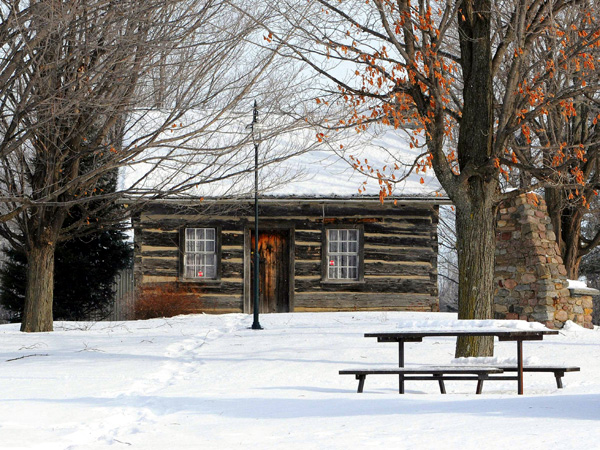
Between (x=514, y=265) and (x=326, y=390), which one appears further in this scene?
(x=514, y=265)

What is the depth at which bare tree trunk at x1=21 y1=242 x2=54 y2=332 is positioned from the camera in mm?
14516

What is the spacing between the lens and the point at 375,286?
67.7 ft

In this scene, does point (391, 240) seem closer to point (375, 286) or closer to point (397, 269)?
point (397, 269)

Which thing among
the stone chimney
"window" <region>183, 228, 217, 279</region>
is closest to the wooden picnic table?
the stone chimney

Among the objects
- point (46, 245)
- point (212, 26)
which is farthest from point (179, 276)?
point (212, 26)

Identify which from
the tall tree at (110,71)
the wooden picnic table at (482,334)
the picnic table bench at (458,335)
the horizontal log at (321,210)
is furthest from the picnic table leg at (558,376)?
the horizontal log at (321,210)

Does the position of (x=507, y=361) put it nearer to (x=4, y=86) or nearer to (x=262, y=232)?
(x=4, y=86)

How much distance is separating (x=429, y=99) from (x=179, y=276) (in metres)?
11.5

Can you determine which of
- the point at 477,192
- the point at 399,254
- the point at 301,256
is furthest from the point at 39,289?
the point at 399,254

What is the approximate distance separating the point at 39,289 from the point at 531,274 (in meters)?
9.25

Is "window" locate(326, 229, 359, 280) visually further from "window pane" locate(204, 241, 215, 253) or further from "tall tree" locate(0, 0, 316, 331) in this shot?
"tall tree" locate(0, 0, 316, 331)

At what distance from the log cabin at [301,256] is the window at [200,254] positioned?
3 cm

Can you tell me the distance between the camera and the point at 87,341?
42.3 ft

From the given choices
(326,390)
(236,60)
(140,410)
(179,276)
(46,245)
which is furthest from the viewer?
(179,276)
